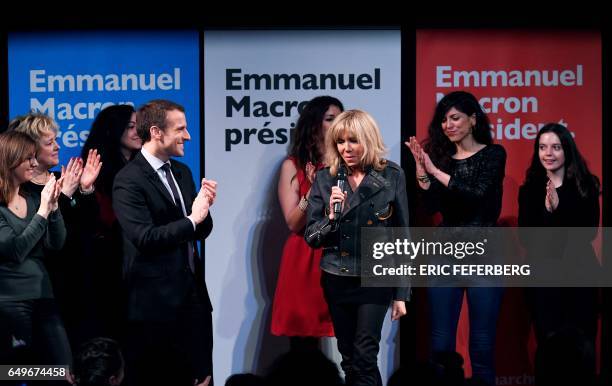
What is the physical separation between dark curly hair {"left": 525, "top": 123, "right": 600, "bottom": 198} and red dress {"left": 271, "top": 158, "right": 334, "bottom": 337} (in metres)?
1.43

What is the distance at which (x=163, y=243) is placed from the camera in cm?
459

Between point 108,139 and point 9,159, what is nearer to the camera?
point 9,159

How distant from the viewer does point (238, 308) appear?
19.3ft

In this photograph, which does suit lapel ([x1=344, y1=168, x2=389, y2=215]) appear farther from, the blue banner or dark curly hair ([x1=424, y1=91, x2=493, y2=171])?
the blue banner

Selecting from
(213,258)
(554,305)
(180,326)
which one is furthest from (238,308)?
(554,305)

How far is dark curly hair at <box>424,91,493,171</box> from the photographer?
5535 millimetres

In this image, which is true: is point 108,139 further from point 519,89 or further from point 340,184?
point 519,89

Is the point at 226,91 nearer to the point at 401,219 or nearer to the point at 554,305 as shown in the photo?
the point at 401,219

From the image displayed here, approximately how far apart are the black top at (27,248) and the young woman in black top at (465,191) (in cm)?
218

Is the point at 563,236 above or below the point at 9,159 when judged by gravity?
below

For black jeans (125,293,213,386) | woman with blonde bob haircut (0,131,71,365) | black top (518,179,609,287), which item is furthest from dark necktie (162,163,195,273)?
Answer: black top (518,179,609,287)

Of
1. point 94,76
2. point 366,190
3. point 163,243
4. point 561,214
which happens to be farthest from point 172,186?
point 561,214

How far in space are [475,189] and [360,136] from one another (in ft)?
3.18

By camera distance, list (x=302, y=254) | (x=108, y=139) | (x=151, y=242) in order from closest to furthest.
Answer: (x=151, y=242), (x=302, y=254), (x=108, y=139)
